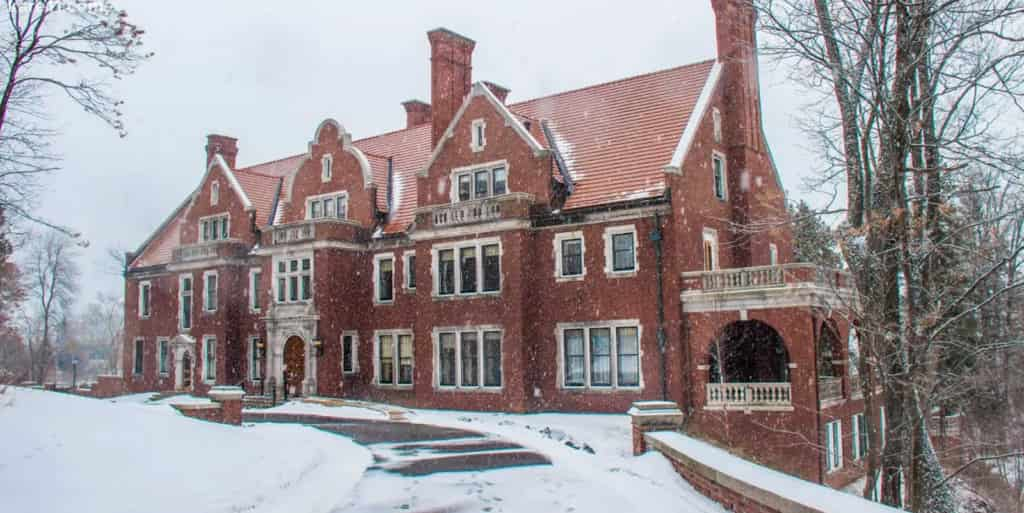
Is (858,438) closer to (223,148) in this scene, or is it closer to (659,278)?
(659,278)

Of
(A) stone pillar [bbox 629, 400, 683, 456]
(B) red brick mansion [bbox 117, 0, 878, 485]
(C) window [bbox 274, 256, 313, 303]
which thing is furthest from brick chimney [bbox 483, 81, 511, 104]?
(A) stone pillar [bbox 629, 400, 683, 456]

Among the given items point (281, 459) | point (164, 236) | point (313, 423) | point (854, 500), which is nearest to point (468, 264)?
point (313, 423)

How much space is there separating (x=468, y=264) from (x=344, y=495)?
17.3m

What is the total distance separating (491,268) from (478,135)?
481 cm

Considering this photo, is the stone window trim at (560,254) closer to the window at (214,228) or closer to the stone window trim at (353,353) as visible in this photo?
the stone window trim at (353,353)

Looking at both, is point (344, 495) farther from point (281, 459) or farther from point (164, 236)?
point (164, 236)

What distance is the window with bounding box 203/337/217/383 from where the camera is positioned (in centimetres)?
3916

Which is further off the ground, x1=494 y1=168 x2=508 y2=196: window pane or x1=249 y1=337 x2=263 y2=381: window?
x1=494 y1=168 x2=508 y2=196: window pane

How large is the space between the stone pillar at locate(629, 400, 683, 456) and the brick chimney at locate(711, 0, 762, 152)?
15.2 meters

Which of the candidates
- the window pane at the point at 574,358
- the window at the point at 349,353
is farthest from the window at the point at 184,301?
the window pane at the point at 574,358

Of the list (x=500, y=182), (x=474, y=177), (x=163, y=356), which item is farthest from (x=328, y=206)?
(x=163, y=356)

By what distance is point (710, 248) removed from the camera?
28.2m

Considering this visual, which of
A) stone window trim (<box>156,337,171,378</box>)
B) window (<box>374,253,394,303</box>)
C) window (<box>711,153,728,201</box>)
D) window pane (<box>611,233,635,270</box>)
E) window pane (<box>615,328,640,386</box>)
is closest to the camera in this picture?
window pane (<box>615,328,640,386</box>)

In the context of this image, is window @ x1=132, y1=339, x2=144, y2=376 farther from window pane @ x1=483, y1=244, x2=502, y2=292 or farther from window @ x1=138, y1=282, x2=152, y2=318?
window pane @ x1=483, y1=244, x2=502, y2=292
